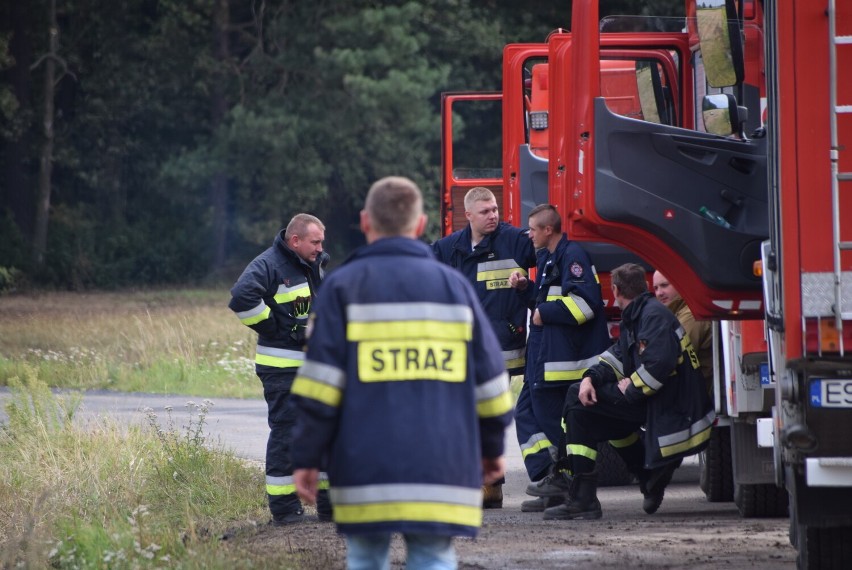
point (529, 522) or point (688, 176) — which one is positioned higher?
point (688, 176)

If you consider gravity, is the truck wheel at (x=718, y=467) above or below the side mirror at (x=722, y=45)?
below

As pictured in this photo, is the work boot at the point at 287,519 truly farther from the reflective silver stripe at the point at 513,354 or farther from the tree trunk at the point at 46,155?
the tree trunk at the point at 46,155

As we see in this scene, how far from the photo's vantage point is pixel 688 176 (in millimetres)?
6520

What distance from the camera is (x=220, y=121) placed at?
1535 inches

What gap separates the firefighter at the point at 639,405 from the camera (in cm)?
753

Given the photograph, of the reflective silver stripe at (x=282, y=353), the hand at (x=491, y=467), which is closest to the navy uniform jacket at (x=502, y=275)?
the reflective silver stripe at (x=282, y=353)

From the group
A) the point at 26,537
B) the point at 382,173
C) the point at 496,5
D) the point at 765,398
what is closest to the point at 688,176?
the point at 765,398

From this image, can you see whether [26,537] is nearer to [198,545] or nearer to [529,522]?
[198,545]

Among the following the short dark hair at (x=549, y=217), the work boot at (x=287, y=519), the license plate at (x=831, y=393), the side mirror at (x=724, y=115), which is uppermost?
the side mirror at (x=724, y=115)

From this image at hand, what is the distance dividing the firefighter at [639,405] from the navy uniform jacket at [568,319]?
242mm

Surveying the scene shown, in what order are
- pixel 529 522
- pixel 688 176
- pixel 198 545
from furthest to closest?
pixel 529 522
pixel 688 176
pixel 198 545

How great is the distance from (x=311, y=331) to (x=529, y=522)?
3864 millimetres

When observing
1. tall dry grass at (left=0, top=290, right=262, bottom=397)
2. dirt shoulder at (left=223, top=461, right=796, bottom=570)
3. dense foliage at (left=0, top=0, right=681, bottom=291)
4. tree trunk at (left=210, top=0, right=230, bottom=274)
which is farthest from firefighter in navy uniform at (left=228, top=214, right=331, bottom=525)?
tree trunk at (left=210, top=0, right=230, bottom=274)

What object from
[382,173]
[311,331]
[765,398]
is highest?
[382,173]
